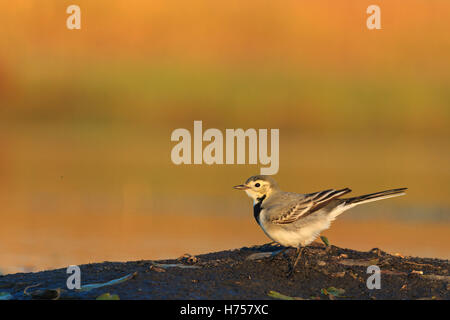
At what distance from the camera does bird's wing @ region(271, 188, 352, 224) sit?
8430 mm

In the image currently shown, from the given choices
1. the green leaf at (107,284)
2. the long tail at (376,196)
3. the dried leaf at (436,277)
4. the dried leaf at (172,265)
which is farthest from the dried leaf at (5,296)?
the dried leaf at (436,277)

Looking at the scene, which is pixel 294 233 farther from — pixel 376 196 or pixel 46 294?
pixel 46 294

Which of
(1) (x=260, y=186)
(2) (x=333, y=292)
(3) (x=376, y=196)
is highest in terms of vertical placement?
(1) (x=260, y=186)

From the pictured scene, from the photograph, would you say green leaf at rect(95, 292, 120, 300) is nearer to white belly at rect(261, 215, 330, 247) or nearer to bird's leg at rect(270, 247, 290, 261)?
bird's leg at rect(270, 247, 290, 261)

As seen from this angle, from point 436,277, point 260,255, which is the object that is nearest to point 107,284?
point 260,255

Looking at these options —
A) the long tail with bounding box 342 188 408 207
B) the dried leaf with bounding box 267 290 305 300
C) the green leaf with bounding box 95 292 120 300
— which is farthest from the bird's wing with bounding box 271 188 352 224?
the green leaf with bounding box 95 292 120 300

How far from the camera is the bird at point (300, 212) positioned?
8.40 m

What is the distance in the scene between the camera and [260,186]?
29.3ft

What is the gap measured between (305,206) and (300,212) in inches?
4.7

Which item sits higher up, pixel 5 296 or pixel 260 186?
pixel 260 186

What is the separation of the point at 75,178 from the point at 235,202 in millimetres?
7537

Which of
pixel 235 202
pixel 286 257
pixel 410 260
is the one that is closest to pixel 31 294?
pixel 286 257

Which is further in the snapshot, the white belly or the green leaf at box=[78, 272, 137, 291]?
the white belly
